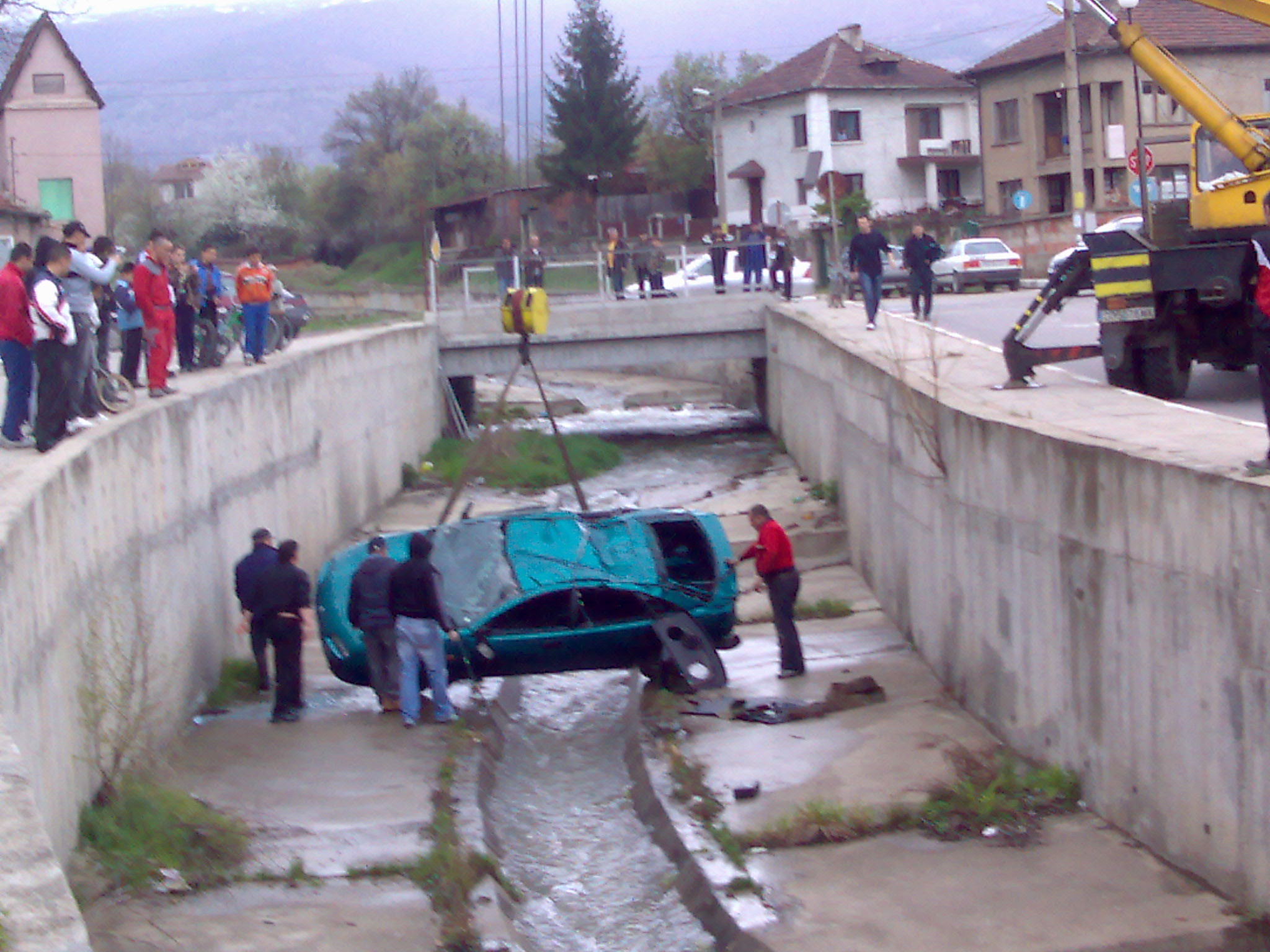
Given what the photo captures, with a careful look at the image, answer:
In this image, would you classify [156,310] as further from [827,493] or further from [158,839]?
[827,493]

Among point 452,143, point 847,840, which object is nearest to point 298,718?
point 847,840

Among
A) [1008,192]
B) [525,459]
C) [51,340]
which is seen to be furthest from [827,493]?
[1008,192]

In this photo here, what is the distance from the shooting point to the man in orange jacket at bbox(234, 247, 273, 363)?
1748 cm

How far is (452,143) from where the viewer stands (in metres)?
85.8

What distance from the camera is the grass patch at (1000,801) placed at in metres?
9.34

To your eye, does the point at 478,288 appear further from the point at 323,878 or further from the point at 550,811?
the point at 323,878

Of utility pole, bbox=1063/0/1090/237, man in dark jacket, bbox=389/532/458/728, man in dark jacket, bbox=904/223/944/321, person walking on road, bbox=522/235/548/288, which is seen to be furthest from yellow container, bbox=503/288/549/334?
utility pole, bbox=1063/0/1090/237

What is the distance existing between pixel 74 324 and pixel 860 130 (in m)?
57.7

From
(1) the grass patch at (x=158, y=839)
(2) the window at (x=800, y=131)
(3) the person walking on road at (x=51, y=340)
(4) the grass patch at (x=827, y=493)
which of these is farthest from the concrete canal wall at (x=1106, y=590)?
(2) the window at (x=800, y=131)

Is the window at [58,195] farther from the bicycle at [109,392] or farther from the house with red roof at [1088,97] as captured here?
the bicycle at [109,392]

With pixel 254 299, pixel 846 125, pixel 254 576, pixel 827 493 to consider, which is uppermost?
pixel 846 125

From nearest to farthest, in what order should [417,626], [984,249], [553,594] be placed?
[417,626] < [553,594] < [984,249]

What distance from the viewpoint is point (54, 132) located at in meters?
53.6

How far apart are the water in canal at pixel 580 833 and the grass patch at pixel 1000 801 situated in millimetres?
1784
